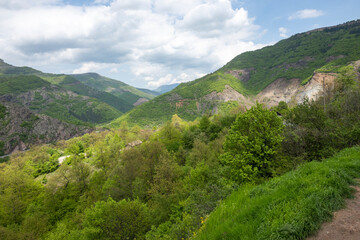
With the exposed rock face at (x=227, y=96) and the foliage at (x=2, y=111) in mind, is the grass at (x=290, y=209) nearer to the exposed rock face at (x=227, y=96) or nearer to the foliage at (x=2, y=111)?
the exposed rock face at (x=227, y=96)

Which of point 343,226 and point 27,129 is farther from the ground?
point 27,129

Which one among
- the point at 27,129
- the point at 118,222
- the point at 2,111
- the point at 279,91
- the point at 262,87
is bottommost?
the point at 118,222

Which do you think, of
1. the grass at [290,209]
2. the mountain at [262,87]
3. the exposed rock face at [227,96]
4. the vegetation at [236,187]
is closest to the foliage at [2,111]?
the mountain at [262,87]

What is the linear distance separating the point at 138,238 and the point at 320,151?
56.5 feet

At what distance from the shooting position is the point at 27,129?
454ft

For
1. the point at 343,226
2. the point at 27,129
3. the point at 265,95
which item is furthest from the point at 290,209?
the point at 27,129

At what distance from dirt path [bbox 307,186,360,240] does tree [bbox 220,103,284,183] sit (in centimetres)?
716

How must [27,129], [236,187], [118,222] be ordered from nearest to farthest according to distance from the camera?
[236,187] < [118,222] < [27,129]

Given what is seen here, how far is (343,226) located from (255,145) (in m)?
8.71

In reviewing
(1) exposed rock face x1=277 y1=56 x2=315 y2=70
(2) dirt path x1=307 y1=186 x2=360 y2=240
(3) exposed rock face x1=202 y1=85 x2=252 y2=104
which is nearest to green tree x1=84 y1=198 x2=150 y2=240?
(2) dirt path x1=307 y1=186 x2=360 y2=240

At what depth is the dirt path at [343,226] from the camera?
4.22m

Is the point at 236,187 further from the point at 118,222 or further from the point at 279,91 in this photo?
the point at 279,91

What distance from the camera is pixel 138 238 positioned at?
16406 mm

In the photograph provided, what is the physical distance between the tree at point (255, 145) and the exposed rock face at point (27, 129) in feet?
545
